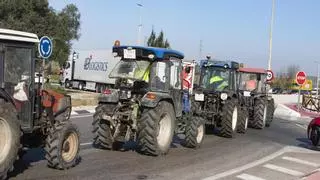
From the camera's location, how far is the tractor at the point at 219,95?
60.7 feet

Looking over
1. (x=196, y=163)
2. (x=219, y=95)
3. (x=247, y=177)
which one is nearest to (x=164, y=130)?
(x=196, y=163)

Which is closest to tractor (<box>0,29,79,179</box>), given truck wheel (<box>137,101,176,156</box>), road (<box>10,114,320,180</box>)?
road (<box>10,114,320,180</box>)

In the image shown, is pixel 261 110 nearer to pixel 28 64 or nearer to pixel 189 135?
pixel 189 135

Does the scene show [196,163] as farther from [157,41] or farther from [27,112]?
[157,41]

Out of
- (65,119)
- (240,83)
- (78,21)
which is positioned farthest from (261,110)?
(78,21)

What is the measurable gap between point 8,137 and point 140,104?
4505 mm

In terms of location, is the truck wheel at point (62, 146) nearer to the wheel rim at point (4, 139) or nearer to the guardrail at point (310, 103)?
the wheel rim at point (4, 139)

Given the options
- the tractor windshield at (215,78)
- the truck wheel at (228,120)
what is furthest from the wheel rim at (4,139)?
the tractor windshield at (215,78)

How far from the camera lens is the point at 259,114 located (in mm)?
23156

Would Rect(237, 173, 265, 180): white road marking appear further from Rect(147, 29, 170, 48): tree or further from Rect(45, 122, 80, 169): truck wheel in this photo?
Rect(147, 29, 170, 48): tree

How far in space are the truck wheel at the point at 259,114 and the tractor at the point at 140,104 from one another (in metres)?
9.63

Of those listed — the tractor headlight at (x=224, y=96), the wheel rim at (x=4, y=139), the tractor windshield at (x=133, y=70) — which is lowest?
the wheel rim at (x=4, y=139)

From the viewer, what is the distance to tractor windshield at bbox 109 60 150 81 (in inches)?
535

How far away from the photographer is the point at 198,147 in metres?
15.5
